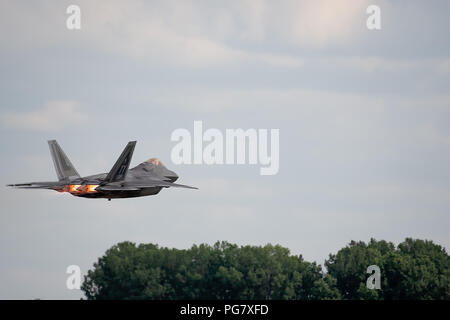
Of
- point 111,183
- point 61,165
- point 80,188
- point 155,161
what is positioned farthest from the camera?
point 155,161

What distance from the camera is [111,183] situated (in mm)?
143625

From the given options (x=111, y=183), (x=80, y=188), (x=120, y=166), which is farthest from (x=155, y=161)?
(x=80, y=188)

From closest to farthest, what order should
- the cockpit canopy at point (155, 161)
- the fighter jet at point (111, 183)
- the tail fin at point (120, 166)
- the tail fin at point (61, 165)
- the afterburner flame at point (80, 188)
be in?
the tail fin at point (120, 166)
the fighter jet at point (111, 183)
the afterburner flame at point (80, 188)
the tail fin at point (61, 165)
the cockpit canopy at point (155, 161)

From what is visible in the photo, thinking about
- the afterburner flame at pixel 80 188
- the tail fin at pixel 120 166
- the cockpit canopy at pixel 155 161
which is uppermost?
the cockpit canopy at pixel 155 161

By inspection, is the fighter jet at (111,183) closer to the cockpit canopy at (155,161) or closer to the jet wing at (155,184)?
the jet wing at (155,184)

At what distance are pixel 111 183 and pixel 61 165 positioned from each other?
815 cm

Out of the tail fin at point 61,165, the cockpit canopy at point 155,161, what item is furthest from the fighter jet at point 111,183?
the cockpit canopy at point 155,161

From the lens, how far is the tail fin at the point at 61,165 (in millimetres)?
147625

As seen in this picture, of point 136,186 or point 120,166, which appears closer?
point 120,166

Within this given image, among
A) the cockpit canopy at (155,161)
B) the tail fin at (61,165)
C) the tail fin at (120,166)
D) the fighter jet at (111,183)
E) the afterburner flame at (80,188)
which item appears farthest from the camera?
the cockpit canopy at (155,161)

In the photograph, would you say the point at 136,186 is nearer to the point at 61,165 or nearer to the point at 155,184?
the point at 155,184

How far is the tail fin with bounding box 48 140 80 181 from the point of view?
148m
